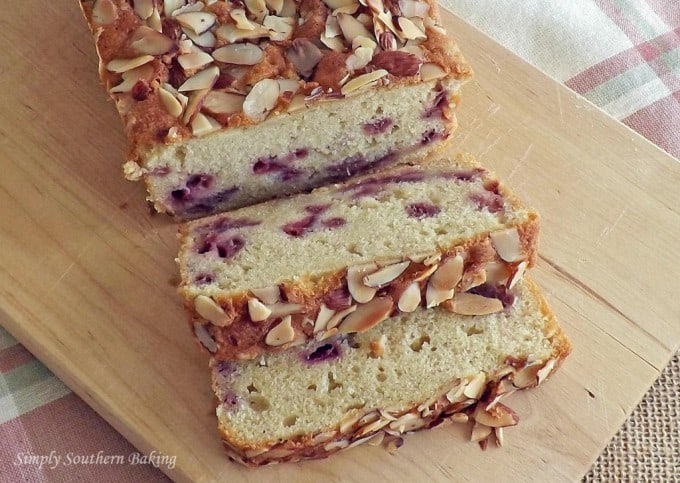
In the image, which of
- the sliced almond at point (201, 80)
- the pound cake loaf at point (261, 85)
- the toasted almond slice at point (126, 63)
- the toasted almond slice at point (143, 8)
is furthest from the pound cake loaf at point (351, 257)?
the toasted almond slice at point (143, 8)

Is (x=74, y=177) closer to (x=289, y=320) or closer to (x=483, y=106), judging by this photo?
(x=289, y=320)

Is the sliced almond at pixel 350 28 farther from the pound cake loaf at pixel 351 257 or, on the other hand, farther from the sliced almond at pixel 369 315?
the sliced almond at pixel 369 315

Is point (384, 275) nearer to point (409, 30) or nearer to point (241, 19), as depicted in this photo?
point (409, 30)

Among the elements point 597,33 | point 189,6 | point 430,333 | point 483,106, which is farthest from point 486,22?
point 430,333

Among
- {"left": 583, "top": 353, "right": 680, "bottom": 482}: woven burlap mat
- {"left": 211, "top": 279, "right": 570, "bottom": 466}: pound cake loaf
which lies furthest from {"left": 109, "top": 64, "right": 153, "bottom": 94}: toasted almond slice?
{"left": 583, "top": 353, "right": 680, "bottom": 482}: woven burlap mat

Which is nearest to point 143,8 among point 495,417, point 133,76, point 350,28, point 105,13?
point 105,13

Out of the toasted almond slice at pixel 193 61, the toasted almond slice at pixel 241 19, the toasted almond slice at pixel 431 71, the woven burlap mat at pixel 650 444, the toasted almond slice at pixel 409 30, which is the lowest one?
the woven burlap mat at pixel 650 444

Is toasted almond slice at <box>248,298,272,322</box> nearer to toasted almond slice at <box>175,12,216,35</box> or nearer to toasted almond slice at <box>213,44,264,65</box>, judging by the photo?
toasted almond slice at <box>213,44,264,65</box>
